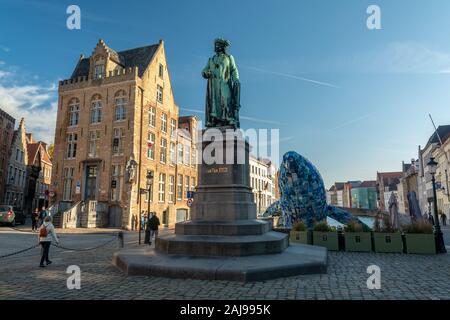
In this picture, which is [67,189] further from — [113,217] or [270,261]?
[270,261]

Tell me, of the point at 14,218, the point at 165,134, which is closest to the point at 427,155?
the point at 165,134

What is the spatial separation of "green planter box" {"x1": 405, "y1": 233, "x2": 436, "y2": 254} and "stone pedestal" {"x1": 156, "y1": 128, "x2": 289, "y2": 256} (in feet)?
19.1

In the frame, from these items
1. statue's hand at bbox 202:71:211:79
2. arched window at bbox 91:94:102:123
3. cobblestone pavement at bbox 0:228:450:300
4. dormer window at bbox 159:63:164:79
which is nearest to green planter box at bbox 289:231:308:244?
cobblestone pavement at bbox 0:228:450:300

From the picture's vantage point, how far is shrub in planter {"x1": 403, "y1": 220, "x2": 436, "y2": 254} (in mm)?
12531

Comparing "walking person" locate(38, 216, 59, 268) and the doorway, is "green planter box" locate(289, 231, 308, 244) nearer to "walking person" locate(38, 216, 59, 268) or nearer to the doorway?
"walking person" locate(38, 216, 59, 268)

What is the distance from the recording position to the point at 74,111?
118 ft

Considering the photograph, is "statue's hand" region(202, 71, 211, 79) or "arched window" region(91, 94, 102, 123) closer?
"statue's hand" region(202, 71, 211, 79)

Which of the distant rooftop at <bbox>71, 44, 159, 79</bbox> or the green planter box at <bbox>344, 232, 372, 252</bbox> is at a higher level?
the distant rooftop at <bbox>71, 44, 159, 79</bbox>

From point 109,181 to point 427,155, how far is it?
5411 cm

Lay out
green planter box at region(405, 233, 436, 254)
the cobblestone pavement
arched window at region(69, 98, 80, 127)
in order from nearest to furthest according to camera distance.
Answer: the cobblestone pavement, green planter box at region(405, 233, 436, 254), arched window at region(69, 98, 80, 127)

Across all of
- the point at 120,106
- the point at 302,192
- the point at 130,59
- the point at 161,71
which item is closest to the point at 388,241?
the point at 302,192

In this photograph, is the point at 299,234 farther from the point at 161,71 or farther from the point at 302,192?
Result: the point at 161,71

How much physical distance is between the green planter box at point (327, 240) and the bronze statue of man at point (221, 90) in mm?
6082

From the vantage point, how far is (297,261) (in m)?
7.97
